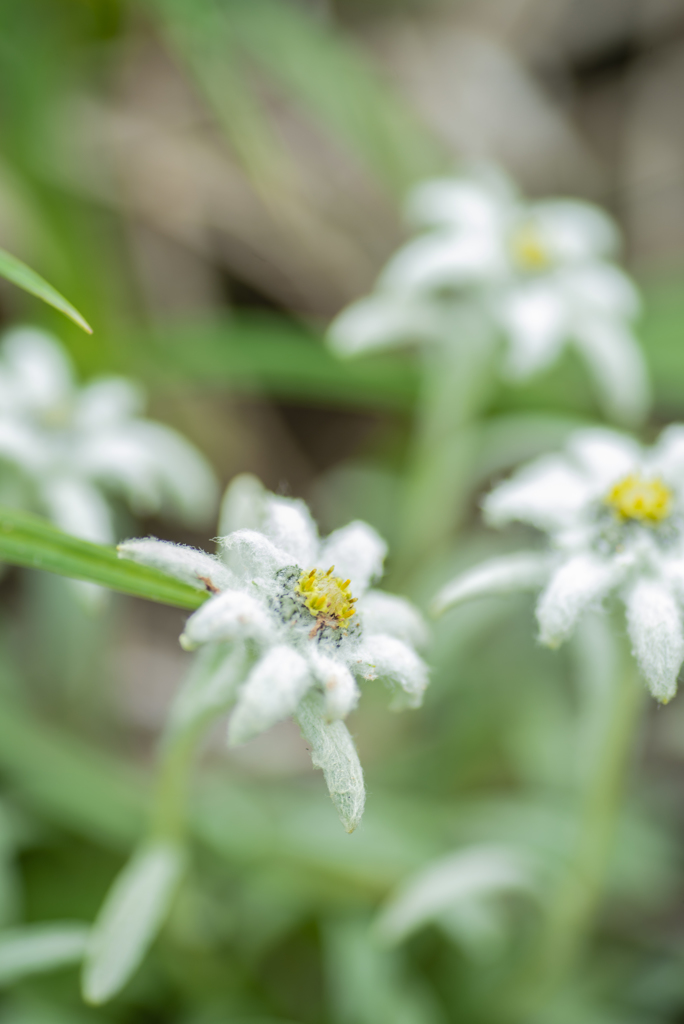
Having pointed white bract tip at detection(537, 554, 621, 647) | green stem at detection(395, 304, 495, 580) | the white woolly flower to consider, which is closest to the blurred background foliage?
green stem at detection(395, 304, 495, 580)

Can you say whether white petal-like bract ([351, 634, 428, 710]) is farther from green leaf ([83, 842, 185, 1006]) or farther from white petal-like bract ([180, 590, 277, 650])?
green leaf ([83, 842, 185, 1006])

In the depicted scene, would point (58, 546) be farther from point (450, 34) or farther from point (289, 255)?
point (450, 34)

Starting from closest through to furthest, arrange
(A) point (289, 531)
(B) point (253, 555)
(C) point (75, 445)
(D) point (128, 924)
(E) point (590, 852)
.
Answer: (B) point (253, 555)
(A) point (289, 531)
(D) point (128, 924)
(E) point (590, 852)
(C) point (75, 445)

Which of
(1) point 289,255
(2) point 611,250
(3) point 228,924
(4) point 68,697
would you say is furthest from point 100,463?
(2) point 611,250

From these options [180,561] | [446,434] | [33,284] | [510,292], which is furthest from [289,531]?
[510,292]

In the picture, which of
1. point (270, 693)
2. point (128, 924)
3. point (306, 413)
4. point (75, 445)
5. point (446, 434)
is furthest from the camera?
point (306, 413)

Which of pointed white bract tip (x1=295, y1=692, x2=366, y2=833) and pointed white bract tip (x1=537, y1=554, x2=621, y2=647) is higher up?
pointed white bract tip (x1=537, y1=554, x2=621, y2=647)

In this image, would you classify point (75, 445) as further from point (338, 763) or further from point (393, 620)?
point (338, 763)

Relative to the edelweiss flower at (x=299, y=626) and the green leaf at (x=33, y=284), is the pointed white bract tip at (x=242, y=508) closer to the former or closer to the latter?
the edelweiss flower at (x=299, y=626)
